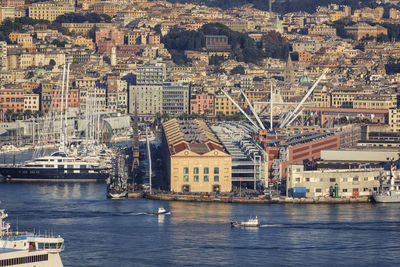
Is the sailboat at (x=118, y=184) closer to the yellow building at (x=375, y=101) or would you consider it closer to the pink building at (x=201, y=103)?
the yellow building at (x=375, y=101)

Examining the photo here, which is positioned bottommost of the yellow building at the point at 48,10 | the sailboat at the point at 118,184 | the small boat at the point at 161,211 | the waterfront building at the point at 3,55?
the small boat at the point at 161,211

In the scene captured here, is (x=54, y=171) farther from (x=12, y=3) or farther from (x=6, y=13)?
(x=12, y=3)

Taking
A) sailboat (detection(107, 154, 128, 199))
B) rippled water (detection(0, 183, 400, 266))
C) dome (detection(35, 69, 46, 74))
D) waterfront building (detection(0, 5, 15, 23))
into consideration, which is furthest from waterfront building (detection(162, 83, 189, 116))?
rippled water (detection(0, 183, 400, 266))

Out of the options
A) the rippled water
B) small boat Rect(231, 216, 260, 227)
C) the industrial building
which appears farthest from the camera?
the industrial building

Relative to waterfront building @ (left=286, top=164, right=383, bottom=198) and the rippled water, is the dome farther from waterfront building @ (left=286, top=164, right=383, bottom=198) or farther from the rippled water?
waterfront building @ (left=286, top=164, right=383, bottom=198)

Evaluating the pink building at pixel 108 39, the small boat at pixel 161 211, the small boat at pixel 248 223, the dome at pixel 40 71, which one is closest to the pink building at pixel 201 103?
the dome at pixel 40 71

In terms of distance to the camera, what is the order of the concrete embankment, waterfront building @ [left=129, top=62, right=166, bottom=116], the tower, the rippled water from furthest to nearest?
1. the tower
2. waterfront building @ [left=129, top=62, right=166, bottom=116]
3. the concrete embankment
4. the rippled water

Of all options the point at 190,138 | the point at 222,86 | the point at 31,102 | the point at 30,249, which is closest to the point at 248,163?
the point at 190,138
